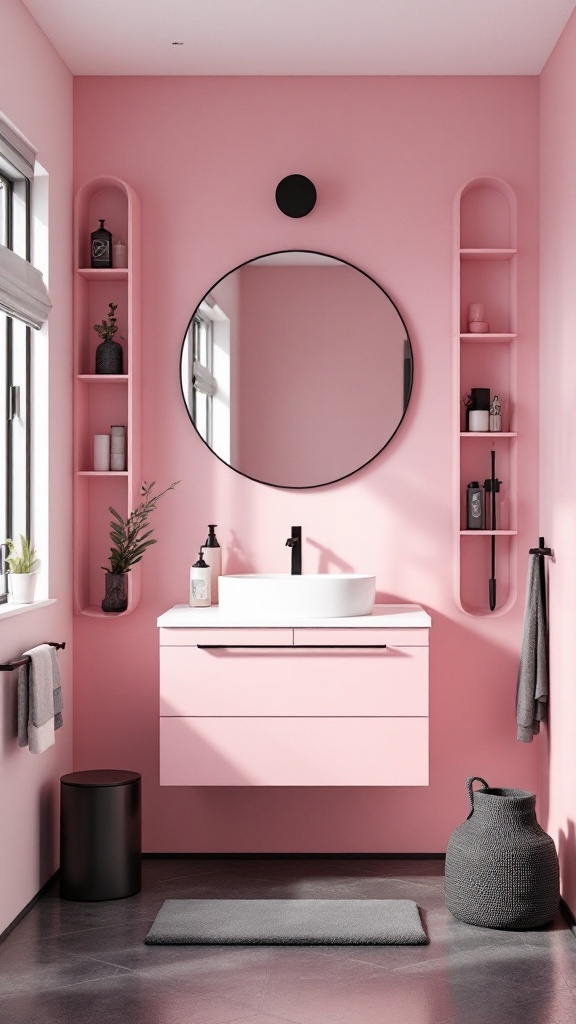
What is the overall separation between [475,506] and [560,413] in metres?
0.47

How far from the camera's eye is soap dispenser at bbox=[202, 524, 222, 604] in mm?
3621

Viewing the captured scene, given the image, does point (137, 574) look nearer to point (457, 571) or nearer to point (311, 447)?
point (311, 447)

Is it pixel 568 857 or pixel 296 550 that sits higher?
pixel 296 550

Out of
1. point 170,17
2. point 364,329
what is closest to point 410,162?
point 364,329

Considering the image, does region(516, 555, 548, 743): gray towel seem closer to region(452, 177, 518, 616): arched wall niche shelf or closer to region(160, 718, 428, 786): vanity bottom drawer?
region(452, 177, 518, 616): arched wall niche shelf

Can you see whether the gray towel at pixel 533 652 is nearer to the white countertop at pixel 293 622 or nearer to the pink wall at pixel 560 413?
the pink wall at pixel 560 413

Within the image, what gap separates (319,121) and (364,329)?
75cm

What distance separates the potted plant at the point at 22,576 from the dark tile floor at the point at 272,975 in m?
0.97

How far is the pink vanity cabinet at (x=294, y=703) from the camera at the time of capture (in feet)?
10.7

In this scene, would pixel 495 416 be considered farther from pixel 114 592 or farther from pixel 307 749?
pixel 114 592

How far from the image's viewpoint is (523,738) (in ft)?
11.5

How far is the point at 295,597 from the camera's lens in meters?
3.30

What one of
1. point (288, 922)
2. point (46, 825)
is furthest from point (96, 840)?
point (288, 922)

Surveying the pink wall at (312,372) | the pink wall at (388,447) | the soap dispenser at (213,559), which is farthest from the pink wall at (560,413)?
the soap dispenser at (213,559)
